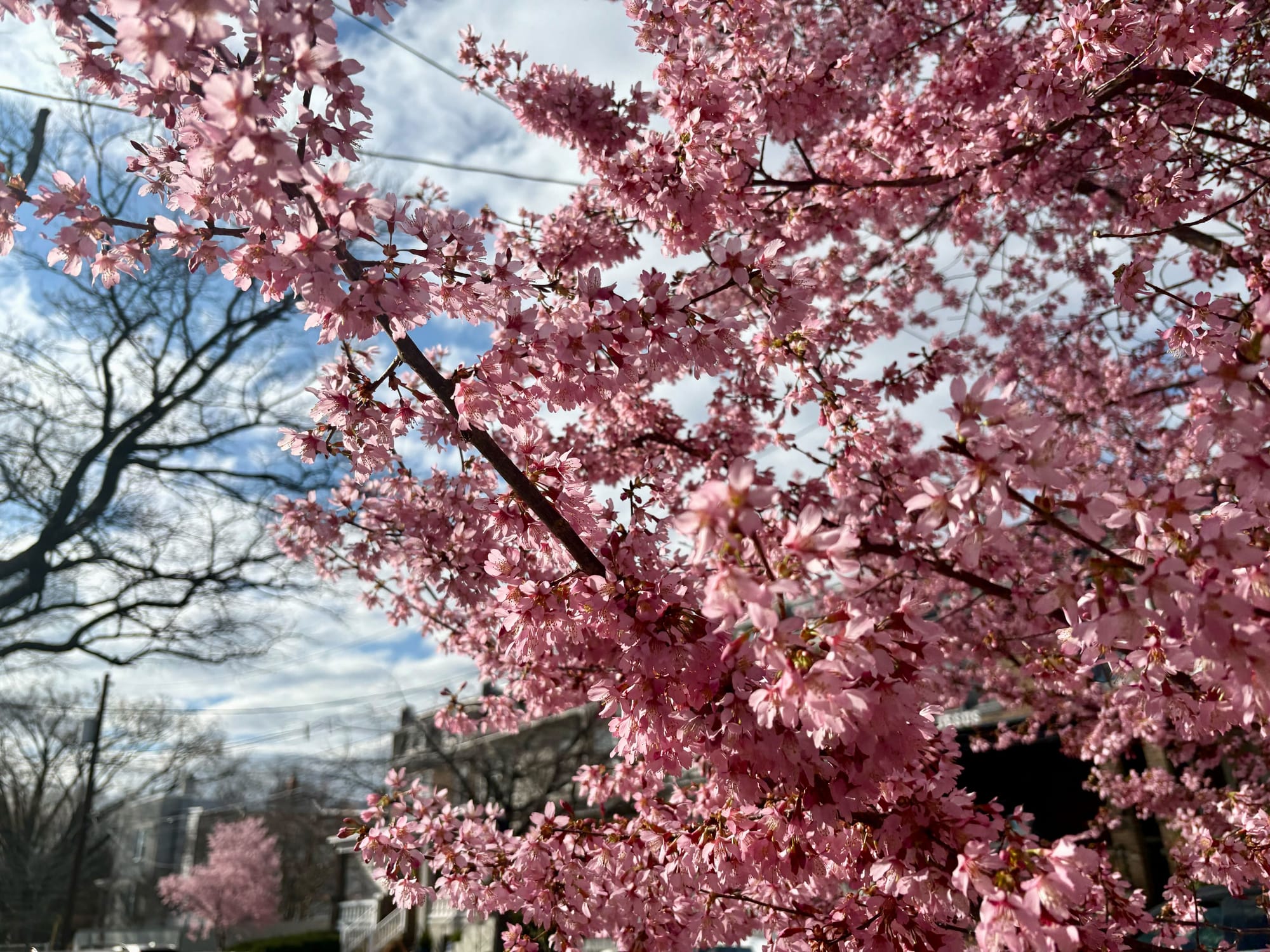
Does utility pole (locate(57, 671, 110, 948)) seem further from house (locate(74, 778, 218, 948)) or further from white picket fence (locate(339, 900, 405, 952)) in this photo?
house (locate(74, 778, 218, 948))

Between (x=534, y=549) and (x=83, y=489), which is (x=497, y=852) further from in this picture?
(x=83, y=489)

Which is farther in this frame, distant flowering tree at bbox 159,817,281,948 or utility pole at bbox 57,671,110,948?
distant flowering tree at bbox 159,817,281,948

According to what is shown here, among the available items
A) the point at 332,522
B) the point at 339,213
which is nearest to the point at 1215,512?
the point at 339,213

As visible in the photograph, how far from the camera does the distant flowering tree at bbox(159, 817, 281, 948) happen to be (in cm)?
3294

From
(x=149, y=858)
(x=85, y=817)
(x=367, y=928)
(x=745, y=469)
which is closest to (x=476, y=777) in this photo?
(x=367, y=928)

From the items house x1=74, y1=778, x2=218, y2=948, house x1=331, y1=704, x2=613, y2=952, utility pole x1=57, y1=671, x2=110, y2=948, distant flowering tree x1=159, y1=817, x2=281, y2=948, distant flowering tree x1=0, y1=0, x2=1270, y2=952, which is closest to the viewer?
distant flowering tree x1=0, y1=0, x2=1270, y2=952

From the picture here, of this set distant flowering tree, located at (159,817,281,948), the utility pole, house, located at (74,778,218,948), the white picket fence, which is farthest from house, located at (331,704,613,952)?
house, located at (74,778,218,948)

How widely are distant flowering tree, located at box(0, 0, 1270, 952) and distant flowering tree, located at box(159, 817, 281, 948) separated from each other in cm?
3602

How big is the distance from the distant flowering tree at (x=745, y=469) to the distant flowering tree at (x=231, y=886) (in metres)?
36.0

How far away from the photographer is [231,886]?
33.2 metres

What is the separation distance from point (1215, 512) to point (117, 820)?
178ft

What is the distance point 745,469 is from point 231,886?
133ft

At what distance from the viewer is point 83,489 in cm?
1194

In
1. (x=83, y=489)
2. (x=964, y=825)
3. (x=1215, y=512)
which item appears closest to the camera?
(x=1215, y=512)
